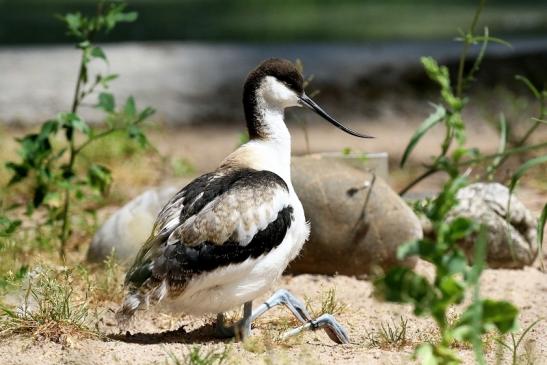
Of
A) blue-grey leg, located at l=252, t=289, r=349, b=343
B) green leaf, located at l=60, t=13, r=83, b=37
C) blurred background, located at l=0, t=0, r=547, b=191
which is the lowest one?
blurred background, located at l=0, t=0, r=547, b=191

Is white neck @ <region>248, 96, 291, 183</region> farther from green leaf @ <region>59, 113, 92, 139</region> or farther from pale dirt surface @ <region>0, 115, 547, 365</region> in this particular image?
green leaf @ <region>59, 113, 92, 139</region>

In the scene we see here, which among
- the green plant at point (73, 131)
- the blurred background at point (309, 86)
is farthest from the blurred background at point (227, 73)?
the green plant at point (73, 131)

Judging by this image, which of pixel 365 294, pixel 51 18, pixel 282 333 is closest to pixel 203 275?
pixel 282 333

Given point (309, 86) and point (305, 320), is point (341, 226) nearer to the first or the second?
point (305, 320)

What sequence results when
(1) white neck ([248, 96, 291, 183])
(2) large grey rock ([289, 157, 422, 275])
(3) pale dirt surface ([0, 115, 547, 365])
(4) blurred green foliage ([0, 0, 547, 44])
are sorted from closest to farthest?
(3) pale dirt surface ([0, 115, 547, 365]) < (1) white neck ([248, 96, 291, 183]) < (2) large grey rock ([289, 157, 422, 275]) < (4) blurred green foliage ([0, 0, 547, 44])

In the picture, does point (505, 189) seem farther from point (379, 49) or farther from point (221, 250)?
point (379, 49)

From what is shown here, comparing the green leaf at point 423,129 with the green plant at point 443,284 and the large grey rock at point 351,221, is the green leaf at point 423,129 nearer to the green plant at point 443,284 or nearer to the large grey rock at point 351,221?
the large grey rock at point 351,221

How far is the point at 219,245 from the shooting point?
3539mm

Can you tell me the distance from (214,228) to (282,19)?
9.81 meters

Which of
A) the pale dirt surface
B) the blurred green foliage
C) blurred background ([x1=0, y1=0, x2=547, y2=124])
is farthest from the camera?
the blurred green foliage

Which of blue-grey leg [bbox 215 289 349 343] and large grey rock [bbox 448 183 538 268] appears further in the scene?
large grey rock [bbox 448 183 538 268]

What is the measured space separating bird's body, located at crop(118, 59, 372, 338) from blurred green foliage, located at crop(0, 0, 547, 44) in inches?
280

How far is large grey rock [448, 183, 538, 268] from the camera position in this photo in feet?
15.7

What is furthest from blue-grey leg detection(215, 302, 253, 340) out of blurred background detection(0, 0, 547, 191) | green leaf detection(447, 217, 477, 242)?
blurred background detection(0, 0, 547, 191)
